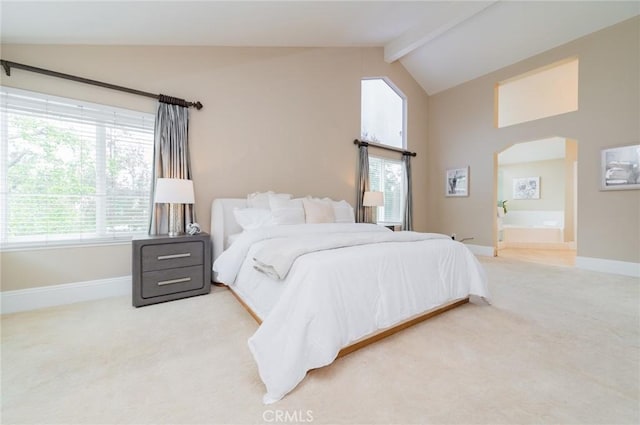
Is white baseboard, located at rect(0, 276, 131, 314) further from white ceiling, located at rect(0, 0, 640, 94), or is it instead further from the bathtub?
the bathtub

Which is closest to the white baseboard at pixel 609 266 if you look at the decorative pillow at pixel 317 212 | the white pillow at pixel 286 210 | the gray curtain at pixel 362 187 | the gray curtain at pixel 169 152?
the gray curtain at pixel 362 187

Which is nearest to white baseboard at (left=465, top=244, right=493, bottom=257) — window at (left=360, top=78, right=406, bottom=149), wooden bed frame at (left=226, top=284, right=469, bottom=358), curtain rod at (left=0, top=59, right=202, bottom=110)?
window at (left=360, top=78, right=406, bottom=149)

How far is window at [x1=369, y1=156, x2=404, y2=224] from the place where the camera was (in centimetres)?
515

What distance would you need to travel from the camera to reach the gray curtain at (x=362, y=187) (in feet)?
15.2

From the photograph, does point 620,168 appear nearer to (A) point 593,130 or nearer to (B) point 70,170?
(A) point 593,130

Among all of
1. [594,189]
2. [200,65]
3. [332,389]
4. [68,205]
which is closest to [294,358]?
[332,389]

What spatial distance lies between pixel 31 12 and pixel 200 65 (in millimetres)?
1420

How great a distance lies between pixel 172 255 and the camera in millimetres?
2500

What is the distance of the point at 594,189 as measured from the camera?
12.6 feet

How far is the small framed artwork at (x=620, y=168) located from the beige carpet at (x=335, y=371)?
2.34 m

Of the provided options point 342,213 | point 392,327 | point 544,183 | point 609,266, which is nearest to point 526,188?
point 544,183

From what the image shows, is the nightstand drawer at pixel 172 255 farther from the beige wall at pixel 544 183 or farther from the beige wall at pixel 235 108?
the beige wall at pixel 544 183

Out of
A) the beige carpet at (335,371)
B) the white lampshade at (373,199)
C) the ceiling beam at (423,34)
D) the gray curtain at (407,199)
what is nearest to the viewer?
the beige carpet at (335,371)

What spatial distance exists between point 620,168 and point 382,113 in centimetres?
369
